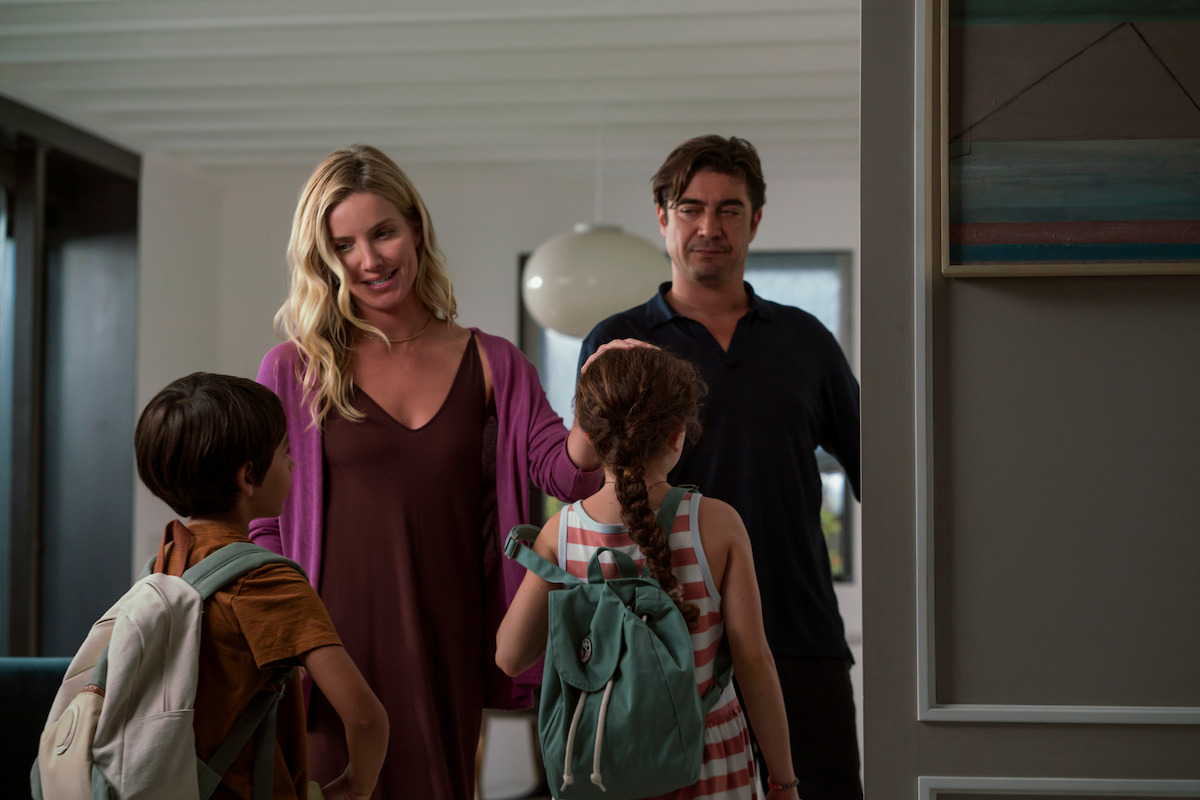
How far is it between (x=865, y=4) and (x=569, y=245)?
6.90 feet

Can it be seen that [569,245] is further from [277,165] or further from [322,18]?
[277,165]

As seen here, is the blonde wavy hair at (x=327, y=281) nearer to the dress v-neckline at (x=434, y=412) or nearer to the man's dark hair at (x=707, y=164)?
the dress v-neckline at (x=434, y=412)

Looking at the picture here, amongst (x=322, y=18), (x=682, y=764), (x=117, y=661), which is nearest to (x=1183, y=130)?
(x=682, y=764)

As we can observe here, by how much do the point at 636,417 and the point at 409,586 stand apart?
18.9 inches

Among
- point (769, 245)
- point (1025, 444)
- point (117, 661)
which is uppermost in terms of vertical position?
point (769, 245)

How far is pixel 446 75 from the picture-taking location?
140 inches

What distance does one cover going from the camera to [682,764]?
4.00ft

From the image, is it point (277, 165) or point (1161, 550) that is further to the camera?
point (277, 165)

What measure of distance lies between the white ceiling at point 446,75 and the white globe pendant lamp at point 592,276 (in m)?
0.64

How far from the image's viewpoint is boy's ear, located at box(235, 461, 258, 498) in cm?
124

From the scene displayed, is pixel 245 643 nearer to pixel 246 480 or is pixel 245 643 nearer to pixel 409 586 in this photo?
pixel 246 480

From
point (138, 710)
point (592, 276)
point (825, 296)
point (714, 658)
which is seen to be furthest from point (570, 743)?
point (825, 296)

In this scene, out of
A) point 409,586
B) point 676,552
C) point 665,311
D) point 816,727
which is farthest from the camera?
point 665,311

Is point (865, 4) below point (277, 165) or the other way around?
below
